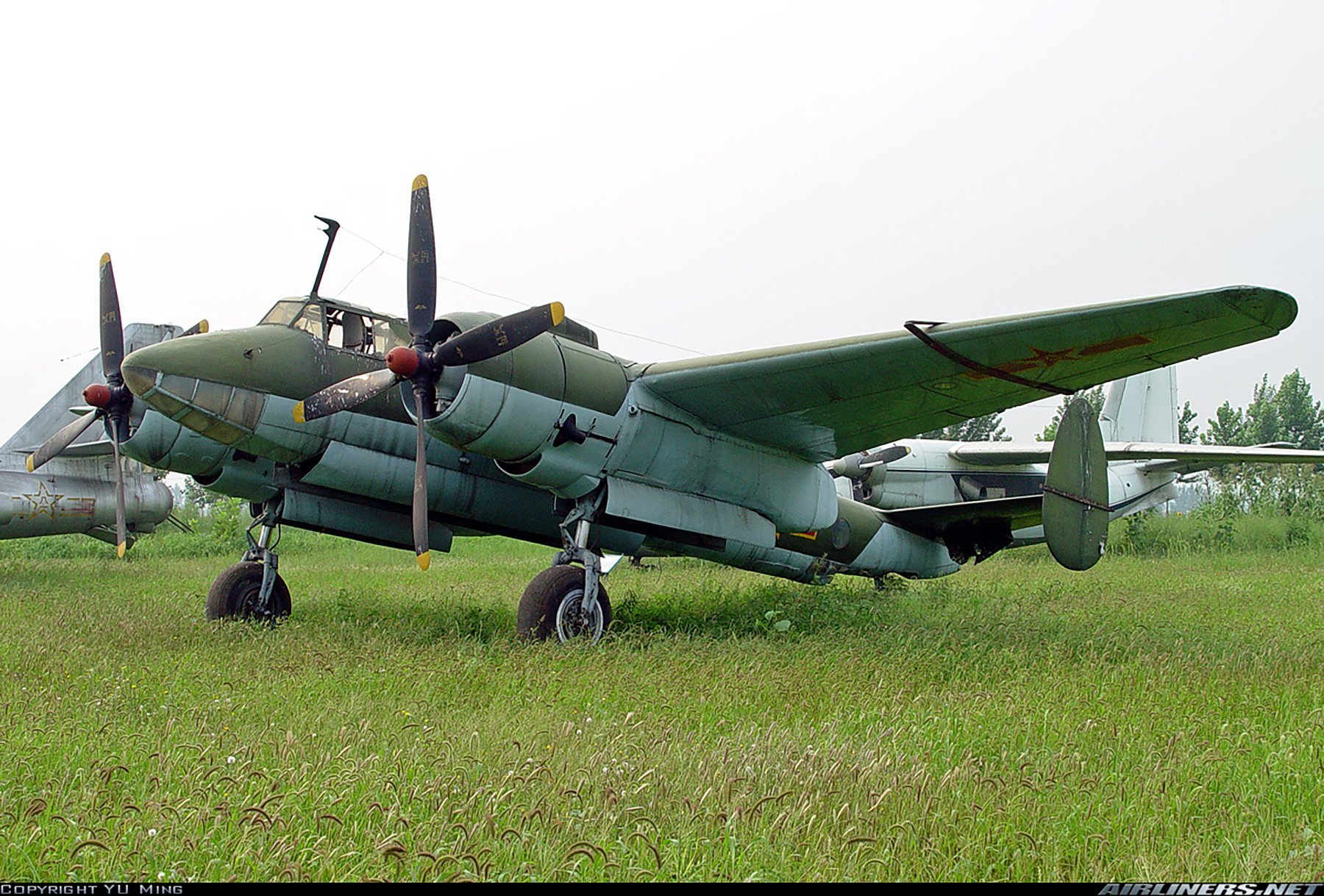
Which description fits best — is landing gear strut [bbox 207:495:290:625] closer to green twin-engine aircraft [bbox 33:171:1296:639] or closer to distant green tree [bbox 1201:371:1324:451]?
green twin-engine aircraft [bbox 33:171:1296:639]

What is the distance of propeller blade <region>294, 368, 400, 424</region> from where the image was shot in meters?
8.27

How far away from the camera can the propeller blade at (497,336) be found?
784 centimetres

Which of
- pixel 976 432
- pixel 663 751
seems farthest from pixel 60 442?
pixel 976 432

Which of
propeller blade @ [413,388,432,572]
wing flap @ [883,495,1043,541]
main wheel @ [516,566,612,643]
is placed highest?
propeller blade @ [413,388,432,572]

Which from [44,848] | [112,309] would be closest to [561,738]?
[44,848]

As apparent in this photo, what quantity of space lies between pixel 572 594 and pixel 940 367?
4239mm

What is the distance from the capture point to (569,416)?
8469 millimetres

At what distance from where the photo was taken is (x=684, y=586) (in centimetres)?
1642

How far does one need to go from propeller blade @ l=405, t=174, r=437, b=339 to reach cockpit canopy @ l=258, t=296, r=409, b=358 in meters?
1.37

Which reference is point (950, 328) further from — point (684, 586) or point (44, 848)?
point (684, 586)

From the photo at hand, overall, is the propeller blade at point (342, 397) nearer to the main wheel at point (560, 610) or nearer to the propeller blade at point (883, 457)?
the main wheel at point (560, 610)

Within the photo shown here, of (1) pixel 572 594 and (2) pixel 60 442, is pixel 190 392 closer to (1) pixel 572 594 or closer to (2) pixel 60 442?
(1) pixel 572 594

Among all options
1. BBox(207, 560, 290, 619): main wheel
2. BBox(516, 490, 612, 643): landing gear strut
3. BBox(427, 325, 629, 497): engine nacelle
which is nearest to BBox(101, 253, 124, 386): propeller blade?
BBox(207, 560, 290, 619): main wheel

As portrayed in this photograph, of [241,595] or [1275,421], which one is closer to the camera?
[241,595]
